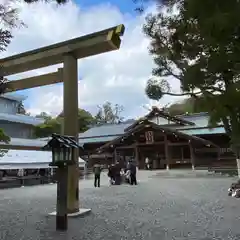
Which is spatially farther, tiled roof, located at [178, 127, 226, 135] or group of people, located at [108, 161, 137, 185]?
tiled roof, located at [178, 127, 226, 135]

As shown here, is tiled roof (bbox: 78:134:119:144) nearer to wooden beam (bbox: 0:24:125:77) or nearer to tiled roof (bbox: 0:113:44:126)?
tiled roof (bbox: 0:113:44:126)

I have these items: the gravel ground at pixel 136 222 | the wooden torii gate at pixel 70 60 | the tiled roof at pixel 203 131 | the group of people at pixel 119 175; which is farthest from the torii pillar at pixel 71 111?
the tiled roof at pixel 203 131

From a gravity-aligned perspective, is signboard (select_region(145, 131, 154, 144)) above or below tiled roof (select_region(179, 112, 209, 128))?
below

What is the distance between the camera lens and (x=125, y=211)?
30.4 ft

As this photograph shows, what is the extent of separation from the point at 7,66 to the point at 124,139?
23777mm

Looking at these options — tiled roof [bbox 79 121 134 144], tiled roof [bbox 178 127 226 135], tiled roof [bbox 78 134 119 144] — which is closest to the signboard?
tiled roof [bbox 178 127 226 135]

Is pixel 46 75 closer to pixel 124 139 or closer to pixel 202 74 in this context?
pixel 202 74

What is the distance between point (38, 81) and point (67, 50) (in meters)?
1.73

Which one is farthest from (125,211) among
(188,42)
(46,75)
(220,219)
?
(188,42)

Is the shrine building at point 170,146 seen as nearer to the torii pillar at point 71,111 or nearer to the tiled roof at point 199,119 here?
the tiled roof at point 199,119

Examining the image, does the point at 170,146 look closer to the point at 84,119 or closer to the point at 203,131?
the point at 203,131

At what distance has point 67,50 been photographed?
895 cm

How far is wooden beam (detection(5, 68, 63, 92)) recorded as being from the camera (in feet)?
31.7

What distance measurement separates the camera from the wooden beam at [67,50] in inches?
336
